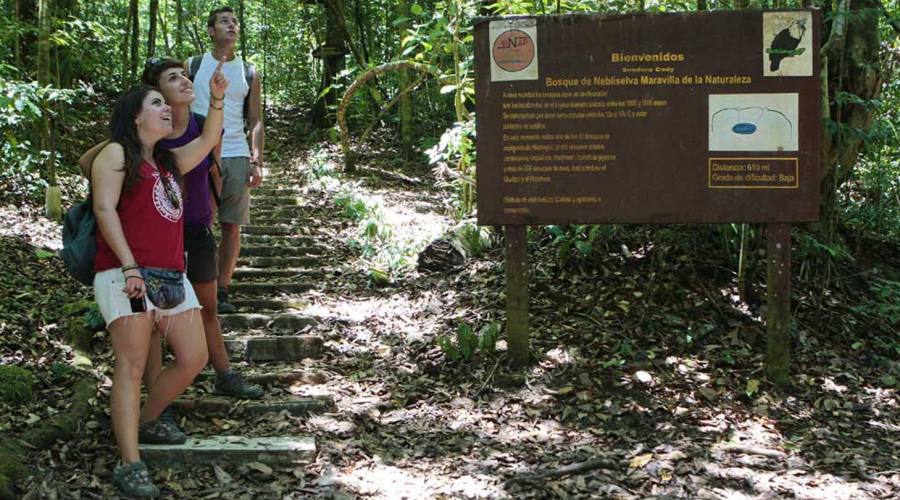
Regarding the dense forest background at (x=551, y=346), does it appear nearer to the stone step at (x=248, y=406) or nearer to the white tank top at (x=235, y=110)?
the stone step at (x=248, y=406)

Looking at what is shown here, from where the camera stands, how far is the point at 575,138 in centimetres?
473

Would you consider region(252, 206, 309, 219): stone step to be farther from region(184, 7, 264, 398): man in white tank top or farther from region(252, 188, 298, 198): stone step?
region(184, 7, 264, 398): man in white tank top

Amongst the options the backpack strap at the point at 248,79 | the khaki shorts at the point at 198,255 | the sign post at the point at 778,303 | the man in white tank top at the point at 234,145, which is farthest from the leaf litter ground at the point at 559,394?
the backpack strap at the point at 248,79

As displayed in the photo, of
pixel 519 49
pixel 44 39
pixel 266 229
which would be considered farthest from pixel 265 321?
pixel 44 39

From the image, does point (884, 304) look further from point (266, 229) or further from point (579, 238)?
point (266, 229)

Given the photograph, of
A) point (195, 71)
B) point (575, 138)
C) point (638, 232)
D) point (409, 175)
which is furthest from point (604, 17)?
point (409, 175)

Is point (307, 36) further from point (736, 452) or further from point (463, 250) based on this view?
point (736, 452)

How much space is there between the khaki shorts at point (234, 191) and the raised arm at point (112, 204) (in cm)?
175

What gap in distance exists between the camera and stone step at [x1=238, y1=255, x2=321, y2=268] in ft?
23.5

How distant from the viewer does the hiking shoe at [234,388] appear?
4.42 meters

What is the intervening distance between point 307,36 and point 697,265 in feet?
53.5

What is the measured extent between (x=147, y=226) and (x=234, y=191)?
174 cm

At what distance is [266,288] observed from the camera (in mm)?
6434

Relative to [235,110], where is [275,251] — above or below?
below
